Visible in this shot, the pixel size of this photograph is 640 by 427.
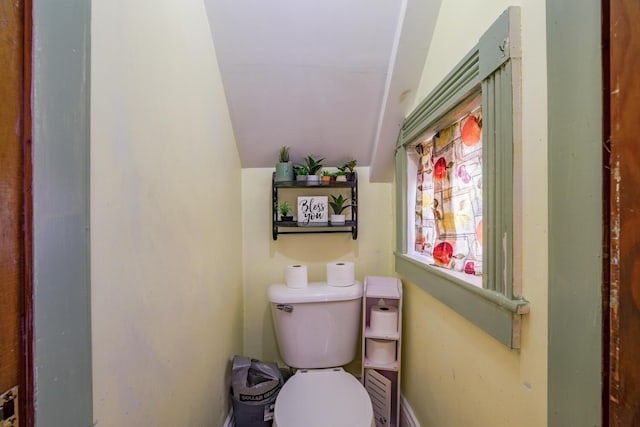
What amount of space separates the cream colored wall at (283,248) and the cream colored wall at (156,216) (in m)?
0.44

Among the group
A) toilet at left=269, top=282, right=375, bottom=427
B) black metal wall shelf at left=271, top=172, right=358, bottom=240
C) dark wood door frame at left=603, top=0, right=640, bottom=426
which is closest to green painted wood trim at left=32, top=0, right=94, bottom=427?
dark wood door frame at left=603, top=0, right=640, bottom=426

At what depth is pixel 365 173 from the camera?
5.81ft

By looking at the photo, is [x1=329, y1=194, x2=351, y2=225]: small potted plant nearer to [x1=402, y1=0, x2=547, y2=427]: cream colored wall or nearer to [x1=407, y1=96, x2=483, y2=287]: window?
[x1=407, y1=96, x2=483, y2=287]: window

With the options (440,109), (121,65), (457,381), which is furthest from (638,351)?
(121,65)

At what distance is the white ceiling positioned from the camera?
115cm

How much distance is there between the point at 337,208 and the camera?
1.68 m

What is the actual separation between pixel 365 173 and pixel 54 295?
1.56 metres

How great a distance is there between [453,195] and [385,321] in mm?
732

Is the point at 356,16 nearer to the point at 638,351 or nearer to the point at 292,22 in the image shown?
the point at 292,22

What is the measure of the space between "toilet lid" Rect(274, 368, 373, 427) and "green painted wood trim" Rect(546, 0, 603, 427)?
720mm

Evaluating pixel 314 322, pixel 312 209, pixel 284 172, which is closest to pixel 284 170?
pixel 284 172

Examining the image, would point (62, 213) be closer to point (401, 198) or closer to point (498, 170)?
point (498, 170)

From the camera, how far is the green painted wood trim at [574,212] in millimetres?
448

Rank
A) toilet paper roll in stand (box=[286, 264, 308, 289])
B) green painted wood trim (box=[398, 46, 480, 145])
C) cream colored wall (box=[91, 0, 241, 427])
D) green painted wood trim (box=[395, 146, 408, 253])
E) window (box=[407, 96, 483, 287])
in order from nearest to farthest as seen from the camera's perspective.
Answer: cream colored wall (box=[91, 0, 241, 427]) < green painted wood trim (box=[398, 46, 480, 145]) < window (box=[407, 96, 483, 287]) < green painted wood trim (box=[395, 146, 408, 253]) < toilet paper roll in stand (box=[286, 264, 308, 289])
